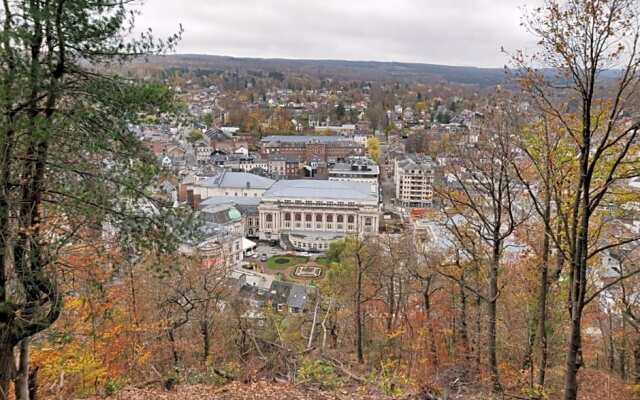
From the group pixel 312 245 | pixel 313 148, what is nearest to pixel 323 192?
pixel 312 245

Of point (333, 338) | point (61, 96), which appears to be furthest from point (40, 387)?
point (333, 338)

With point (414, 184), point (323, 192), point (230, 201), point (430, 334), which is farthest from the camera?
point (414, 184)

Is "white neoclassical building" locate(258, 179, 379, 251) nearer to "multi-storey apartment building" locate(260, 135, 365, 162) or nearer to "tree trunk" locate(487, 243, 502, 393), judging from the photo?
"multi-storey apartment building" locate(260, 135, 365, 162)

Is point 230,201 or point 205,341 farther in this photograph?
point 230,201

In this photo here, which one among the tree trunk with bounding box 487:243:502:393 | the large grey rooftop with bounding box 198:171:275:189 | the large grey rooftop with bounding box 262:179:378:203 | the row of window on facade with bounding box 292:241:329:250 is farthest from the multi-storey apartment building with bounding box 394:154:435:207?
the tree trunk with bounding box 487:243:502:393

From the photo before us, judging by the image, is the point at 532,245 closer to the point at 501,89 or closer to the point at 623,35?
the point at 501,89

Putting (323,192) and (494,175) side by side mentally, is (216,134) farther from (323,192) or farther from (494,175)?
(494,175)

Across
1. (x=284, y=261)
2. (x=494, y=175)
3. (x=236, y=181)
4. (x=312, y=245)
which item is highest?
(x=494, y=175)
